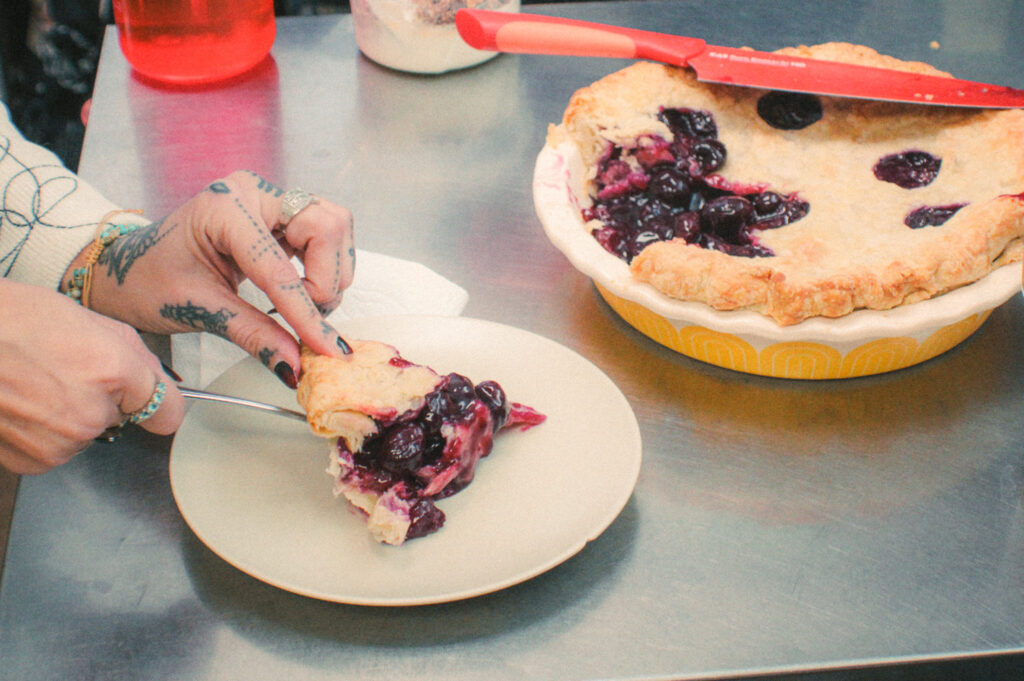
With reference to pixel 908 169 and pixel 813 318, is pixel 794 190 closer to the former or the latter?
pixel 908 169

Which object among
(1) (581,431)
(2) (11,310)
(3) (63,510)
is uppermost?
(2) (11,310)

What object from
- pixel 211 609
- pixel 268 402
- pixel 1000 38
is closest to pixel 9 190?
pixel 268 402

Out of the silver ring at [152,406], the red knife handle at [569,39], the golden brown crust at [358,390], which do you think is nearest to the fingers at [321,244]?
the golden brown crust at [358,390]

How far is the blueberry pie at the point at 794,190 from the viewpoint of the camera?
93 centimetres

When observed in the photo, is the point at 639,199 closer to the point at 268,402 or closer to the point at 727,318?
the point at 727,318

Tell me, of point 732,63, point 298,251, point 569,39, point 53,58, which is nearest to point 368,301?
point 298,251

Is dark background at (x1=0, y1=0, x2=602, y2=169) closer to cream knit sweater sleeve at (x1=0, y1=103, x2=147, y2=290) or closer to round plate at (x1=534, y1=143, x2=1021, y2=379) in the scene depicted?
cream knit sweater sleeve at (x1=0, y1=103, x2=147, y2=290)

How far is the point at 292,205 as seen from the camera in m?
0.95

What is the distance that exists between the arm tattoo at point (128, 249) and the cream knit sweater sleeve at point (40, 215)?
0.06 meters

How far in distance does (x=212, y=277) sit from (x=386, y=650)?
1.38ft

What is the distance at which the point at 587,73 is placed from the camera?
1619 millimetres

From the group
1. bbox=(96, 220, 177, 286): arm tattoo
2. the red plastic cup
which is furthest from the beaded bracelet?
the red plastic cup

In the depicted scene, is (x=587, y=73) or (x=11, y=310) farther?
(x=587, y=73)

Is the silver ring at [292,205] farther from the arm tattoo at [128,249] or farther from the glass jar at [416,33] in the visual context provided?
the glass jar at [416,33]
